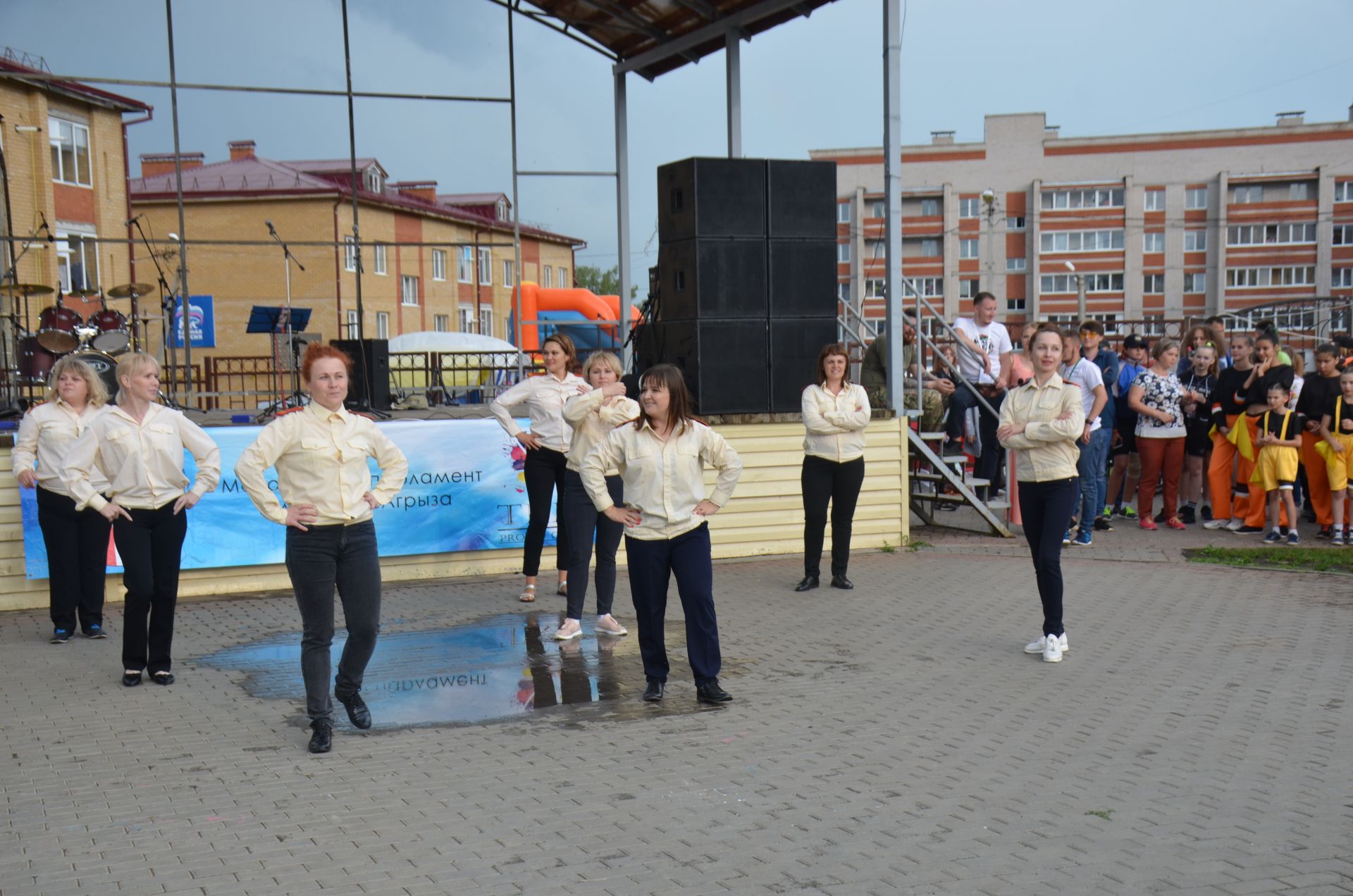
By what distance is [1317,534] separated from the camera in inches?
473

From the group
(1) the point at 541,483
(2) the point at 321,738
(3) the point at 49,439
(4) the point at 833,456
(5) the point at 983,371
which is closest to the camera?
(2) the point at 321,738

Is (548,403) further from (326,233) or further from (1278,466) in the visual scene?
(326,233)

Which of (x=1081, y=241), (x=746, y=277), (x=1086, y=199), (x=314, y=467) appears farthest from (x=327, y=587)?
(x=1086, y=199)

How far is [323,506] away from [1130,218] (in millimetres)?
83715

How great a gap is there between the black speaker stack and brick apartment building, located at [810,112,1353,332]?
69.6 metres

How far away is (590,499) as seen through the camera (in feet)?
25.1

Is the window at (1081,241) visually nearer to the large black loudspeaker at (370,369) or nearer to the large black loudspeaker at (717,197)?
the large black loudspeaker at (370,369)

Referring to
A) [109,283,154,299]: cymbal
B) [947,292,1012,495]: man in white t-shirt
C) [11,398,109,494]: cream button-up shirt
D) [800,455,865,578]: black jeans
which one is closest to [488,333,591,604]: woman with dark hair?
[800,455,865,578]: black jeans

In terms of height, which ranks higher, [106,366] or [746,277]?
[746,277]

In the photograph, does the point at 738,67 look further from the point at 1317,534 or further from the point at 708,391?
the point at 1317,534

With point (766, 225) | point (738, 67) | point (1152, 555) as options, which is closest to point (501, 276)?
point (738, 67)

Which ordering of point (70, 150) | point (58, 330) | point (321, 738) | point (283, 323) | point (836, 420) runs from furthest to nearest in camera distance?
point (70, 150) < point (283, 323) < point (58, 330) < point (836, 420) < point (321, 738)

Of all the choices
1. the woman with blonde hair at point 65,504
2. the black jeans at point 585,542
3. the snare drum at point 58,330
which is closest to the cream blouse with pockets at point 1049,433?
the black jeans at point 585,542

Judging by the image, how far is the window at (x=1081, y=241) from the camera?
3216 inches
